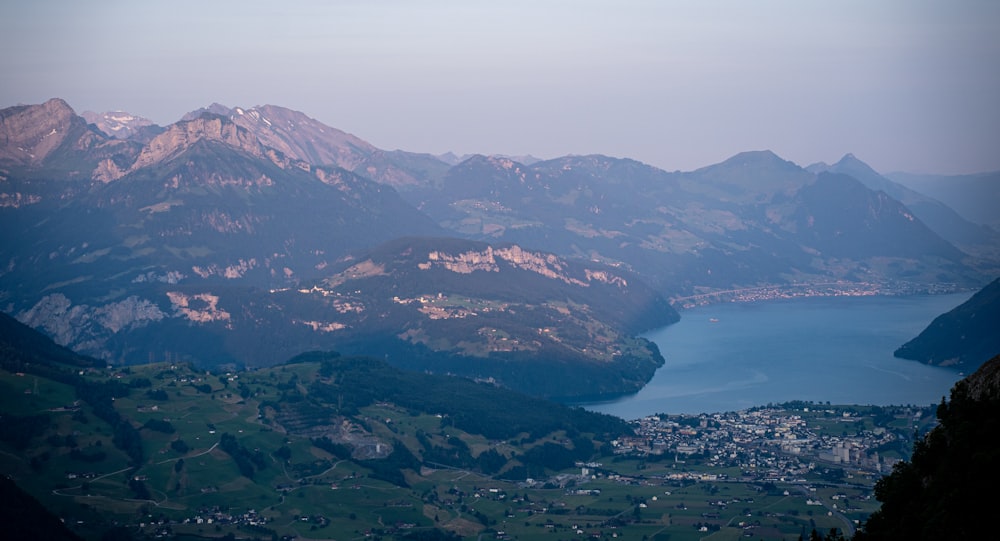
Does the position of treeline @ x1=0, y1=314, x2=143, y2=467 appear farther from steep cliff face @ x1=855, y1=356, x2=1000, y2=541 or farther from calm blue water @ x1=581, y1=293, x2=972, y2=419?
steep cliff face @ x1=855, y1=356, x2=1000, y2=541

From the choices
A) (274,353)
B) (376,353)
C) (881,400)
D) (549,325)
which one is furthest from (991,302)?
(274,353)

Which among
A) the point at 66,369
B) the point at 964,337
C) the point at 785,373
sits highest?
the point at 964,337

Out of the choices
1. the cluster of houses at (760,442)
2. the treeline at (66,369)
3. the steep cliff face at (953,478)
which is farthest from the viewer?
the cluster of houses at (760,442)

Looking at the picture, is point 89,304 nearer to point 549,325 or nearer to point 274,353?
point 274,353

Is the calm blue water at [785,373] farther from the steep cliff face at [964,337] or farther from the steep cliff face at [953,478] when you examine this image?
the steep cliff face at [953,478]

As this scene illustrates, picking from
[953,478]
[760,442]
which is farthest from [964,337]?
[953,478]

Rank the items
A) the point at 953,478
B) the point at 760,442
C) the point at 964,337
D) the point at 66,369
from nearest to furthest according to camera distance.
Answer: the point at 953,478, the point at 66,369, the point at 760,442, the point at 964,337

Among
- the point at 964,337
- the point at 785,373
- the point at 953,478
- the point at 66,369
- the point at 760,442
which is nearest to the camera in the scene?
the point at 953,478

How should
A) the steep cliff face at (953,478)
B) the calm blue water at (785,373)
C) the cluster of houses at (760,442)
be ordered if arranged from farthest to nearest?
1. the calm blue water at (785,373)
2. the cluster of houses at (760,442)
3. the steep cliff face at (953,478)

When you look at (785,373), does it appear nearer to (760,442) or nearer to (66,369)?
(760,442)

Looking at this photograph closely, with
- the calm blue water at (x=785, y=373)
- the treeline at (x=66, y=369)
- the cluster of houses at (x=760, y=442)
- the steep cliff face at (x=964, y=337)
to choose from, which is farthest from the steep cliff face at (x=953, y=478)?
the steep cliff face at (x=964, y=337)

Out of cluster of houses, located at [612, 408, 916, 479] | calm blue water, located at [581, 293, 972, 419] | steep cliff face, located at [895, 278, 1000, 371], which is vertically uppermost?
steep cliff face, located at [895, 278, 1000, 371]

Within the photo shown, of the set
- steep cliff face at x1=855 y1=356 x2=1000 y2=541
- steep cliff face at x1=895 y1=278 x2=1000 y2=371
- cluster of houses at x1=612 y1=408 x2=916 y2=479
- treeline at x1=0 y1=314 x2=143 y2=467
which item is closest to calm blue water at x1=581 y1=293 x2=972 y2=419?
steep cliff face at x1=895 y1=278 x2=1000 y2=371
